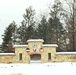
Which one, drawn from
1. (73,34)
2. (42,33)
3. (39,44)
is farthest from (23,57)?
(42,33)

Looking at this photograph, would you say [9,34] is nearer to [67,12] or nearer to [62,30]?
[62,30]

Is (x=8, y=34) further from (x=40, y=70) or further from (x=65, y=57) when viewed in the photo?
(x=40, y=70)

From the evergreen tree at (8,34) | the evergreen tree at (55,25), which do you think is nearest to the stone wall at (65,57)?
the evergreen tree at (55,25)

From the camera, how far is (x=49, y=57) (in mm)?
31484

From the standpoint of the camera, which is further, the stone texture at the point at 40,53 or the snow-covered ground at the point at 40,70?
the stone texture at the point at 40,53

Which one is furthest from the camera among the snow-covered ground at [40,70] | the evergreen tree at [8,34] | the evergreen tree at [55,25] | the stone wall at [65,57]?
the evergreen tree at [8,34]

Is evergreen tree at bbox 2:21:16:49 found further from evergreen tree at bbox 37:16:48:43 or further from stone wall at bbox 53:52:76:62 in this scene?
stone wall at bbox 53:52:76:62

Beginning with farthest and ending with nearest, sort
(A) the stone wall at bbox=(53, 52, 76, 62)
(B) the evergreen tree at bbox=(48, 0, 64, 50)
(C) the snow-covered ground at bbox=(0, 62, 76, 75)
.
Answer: (B) the evergreen tree at bbox=(48, 0, 64, 50) → (A) the stone wall at bbox=(53, 52, 76, 62) → (C) the snow-covered ground at bbox=(0, 62, 76, 75)

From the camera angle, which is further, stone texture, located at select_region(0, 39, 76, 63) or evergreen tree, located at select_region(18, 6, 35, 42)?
evergreen tree, located at select_region(18, 6, 35, 42)

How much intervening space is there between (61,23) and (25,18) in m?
7.09

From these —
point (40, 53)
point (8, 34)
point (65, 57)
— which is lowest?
point (65, 57)

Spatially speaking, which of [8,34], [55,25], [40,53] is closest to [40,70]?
[40,53]

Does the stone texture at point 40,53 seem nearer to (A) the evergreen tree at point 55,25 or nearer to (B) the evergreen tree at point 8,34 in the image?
(A) the evergreen tree at point 55,25

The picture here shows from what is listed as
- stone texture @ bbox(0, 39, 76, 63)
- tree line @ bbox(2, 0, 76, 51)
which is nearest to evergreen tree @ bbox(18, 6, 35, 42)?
tree line @ bbox(2, 0, 76, 51)
